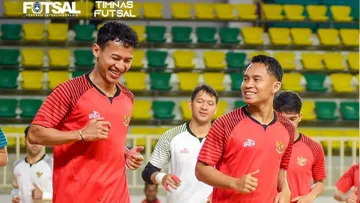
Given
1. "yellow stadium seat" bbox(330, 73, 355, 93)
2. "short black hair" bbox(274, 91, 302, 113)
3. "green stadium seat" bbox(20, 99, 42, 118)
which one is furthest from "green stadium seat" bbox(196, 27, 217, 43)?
"short black hair" bbox(274, 91, 302, 113)

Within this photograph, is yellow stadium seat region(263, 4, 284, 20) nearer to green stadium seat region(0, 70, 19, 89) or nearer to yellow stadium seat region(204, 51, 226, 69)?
yellow stadium seat region(204, 51, 226, 69)

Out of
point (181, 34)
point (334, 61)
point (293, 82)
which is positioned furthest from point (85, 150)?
point (334, 61)

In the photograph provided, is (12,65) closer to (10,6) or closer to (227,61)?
(10,6)

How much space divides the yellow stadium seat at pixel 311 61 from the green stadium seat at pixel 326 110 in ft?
4.33

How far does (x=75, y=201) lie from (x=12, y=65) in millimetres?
12192

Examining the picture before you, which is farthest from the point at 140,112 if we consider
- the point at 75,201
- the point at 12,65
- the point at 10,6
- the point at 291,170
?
the point at 75,201

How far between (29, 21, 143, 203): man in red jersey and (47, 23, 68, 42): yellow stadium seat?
12465 millimetres

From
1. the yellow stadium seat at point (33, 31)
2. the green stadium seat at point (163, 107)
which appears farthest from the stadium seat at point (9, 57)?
the green stadium seat at point (163, 107)

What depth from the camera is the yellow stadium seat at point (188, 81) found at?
15.9 meters

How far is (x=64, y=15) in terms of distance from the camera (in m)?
16.1

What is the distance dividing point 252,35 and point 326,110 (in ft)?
8.54

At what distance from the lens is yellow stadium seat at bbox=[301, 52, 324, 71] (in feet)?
55.5

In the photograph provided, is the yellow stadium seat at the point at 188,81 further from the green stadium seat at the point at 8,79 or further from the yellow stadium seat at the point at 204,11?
the green stadium seat at the point at 8,79

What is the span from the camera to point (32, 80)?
15641mm
